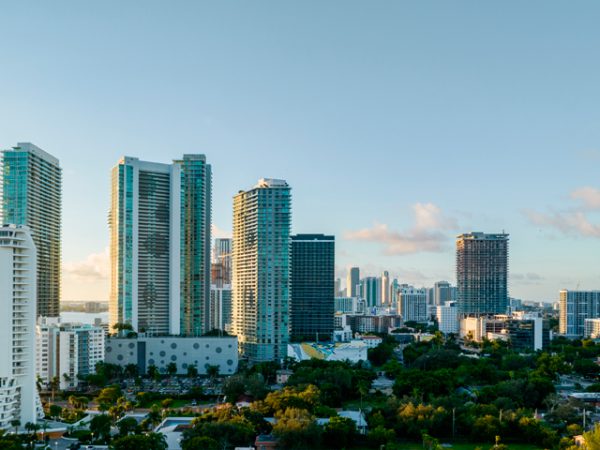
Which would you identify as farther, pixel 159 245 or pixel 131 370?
pixel 159 245

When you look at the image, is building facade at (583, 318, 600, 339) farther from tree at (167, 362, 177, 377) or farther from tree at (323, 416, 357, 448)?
tree at (323, 416, 357, 448)

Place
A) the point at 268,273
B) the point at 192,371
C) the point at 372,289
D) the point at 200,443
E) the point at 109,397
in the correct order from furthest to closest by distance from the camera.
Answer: the point at 372,289, the point at 268,273, the point at 192,371, the point at 109,397, the point at 200,443

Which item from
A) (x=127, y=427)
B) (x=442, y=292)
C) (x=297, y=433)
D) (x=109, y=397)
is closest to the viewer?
(x=297, y=433)

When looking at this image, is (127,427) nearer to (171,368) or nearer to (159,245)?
(171,368)

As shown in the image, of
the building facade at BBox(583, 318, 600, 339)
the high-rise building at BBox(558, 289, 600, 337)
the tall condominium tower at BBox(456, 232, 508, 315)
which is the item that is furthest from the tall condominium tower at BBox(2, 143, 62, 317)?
the high-rise building at BBox(558, 289, 600, 337)

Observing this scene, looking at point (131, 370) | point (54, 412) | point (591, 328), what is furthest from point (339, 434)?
point (591, 328)

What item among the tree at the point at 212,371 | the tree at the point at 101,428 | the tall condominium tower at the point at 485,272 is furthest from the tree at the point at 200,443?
the tall condominium tower at the point at 485,272
